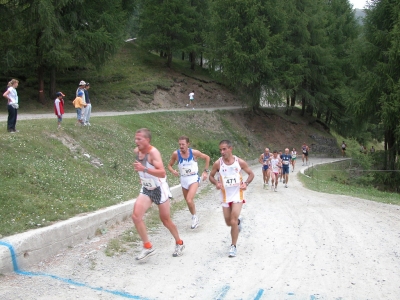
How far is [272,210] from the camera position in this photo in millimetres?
12367

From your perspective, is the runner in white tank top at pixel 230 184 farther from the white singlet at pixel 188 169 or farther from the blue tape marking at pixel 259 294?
the white singlet at pixel 188 169

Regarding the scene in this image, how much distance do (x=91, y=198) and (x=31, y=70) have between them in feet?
79.6

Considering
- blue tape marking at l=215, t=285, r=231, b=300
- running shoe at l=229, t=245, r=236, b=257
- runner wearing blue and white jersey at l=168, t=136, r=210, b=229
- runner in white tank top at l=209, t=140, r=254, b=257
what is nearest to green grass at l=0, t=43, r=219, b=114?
runner wearing blue and white jersey at l=168, t=136, r=210, b=229

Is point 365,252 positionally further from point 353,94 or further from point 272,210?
point 353,94

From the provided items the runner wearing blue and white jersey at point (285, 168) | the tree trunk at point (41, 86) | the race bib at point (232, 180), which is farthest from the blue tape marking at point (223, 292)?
the tree trunk at point (41, 86)

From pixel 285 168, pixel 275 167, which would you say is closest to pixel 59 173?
pixel 275 167

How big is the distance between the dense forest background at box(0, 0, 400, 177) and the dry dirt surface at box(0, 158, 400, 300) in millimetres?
18668

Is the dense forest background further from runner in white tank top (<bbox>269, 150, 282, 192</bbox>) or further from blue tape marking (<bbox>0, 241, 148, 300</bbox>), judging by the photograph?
blue tape marking (<bbox>0, 241, 148, 300</bbox>)

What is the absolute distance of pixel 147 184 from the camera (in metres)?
6.95

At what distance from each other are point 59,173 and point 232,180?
215 inches

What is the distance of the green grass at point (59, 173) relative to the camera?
8.05 meters

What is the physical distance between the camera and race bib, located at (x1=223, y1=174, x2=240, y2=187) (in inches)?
297

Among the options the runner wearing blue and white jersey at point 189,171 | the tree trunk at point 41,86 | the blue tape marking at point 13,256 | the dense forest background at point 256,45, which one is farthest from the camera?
the tree trunk at point 41,86

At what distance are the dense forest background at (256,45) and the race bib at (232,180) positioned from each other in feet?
62.8
